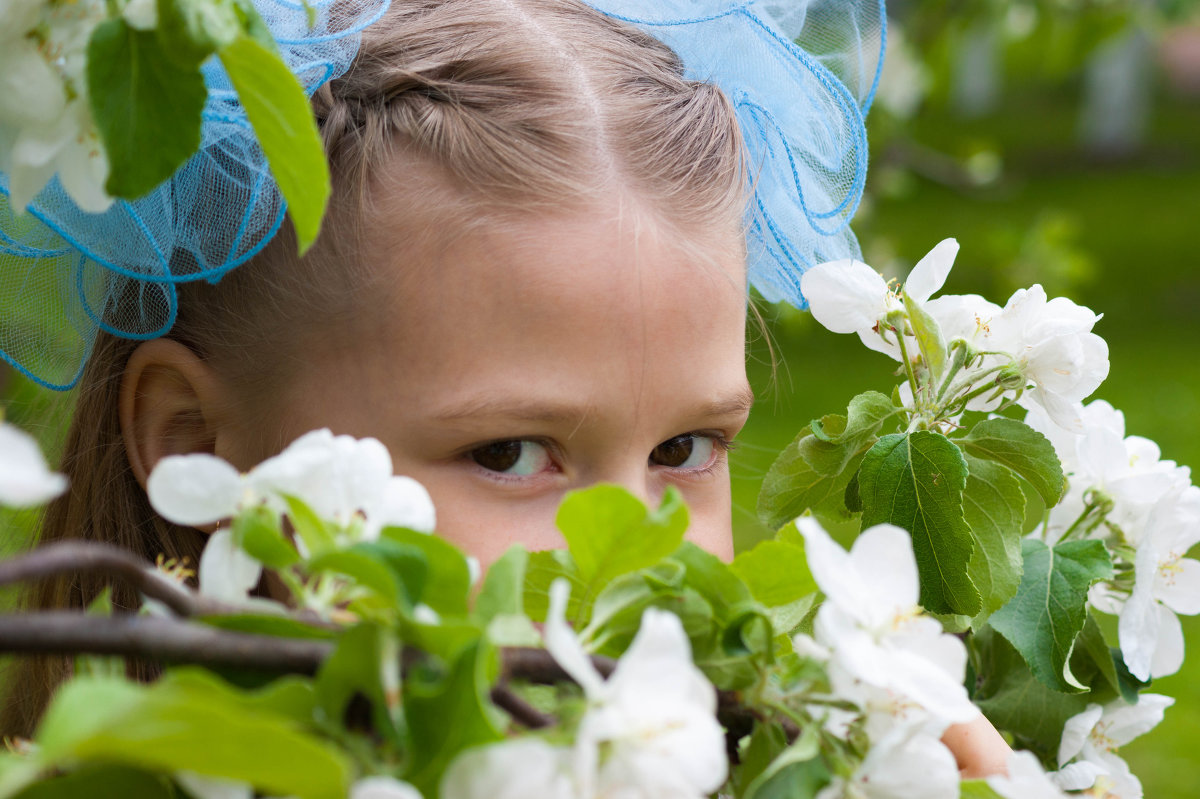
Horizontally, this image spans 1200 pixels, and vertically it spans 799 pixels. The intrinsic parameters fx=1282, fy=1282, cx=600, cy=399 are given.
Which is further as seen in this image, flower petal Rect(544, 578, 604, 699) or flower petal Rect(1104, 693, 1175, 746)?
flower petal Rect(1104, 693, 1175, 746)

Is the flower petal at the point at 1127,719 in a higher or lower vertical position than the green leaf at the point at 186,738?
lower

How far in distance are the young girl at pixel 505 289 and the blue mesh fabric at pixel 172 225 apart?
105mm

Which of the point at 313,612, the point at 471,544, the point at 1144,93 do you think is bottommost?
the point at 1144,93

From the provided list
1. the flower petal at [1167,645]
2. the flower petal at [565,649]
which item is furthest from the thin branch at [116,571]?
the flower petal at [1167,645]

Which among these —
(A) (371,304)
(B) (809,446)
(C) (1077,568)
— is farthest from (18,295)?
(C) (1077,568)

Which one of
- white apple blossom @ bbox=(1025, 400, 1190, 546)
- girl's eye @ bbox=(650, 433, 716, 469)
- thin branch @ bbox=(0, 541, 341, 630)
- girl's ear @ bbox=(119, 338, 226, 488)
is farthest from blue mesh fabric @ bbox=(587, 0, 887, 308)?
thin branch @ bbox=(0, 541, 341, 630)

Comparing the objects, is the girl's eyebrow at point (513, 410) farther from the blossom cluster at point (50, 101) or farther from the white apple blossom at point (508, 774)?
the white apple blossom at point (508, 774)

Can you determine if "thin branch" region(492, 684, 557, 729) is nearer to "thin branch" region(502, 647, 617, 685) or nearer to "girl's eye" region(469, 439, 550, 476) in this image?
"thin branch" region(502, 647, 617, 685)

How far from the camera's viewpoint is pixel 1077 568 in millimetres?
1084

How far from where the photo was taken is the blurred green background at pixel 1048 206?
3.63m

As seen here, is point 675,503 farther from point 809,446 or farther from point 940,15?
point 940,15

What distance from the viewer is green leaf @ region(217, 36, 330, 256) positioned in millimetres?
651

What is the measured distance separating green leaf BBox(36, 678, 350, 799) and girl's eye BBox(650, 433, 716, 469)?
0.83m

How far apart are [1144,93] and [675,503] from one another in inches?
737
